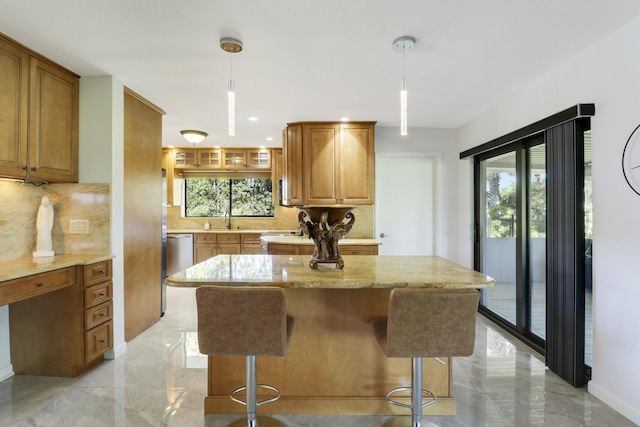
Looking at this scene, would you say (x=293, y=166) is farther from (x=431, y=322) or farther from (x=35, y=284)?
(x=431, y=322)

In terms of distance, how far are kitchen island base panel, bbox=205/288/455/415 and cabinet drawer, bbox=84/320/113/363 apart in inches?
47.9

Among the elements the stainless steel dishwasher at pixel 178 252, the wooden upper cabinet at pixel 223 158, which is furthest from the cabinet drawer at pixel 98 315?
the wooden upper cabinet at pixel 223 158

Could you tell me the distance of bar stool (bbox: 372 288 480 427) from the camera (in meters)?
1.59

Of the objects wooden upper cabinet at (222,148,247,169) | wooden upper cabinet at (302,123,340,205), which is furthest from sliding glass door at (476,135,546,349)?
wooden upper cabinet at (222,148,247,169)

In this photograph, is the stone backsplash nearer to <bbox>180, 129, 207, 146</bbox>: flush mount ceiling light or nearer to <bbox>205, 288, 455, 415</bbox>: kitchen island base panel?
<bbox>180, 129, 207, 146</bbox>: flush mount ceiling light

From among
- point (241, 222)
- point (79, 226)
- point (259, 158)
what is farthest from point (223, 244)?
point (79, 226)

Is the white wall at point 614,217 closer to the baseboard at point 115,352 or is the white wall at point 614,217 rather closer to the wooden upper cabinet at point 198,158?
the baseboard at point 115,352

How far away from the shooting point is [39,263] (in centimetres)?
248

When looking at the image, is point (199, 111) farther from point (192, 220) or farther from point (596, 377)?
point (596, 377)

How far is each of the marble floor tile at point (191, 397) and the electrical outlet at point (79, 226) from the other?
1.17m

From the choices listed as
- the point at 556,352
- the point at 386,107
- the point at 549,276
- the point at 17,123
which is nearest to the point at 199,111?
the point at 17,123

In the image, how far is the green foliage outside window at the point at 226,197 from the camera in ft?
22.1

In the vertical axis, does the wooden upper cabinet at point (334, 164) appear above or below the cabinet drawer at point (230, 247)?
above

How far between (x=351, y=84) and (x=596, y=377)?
299 cm
